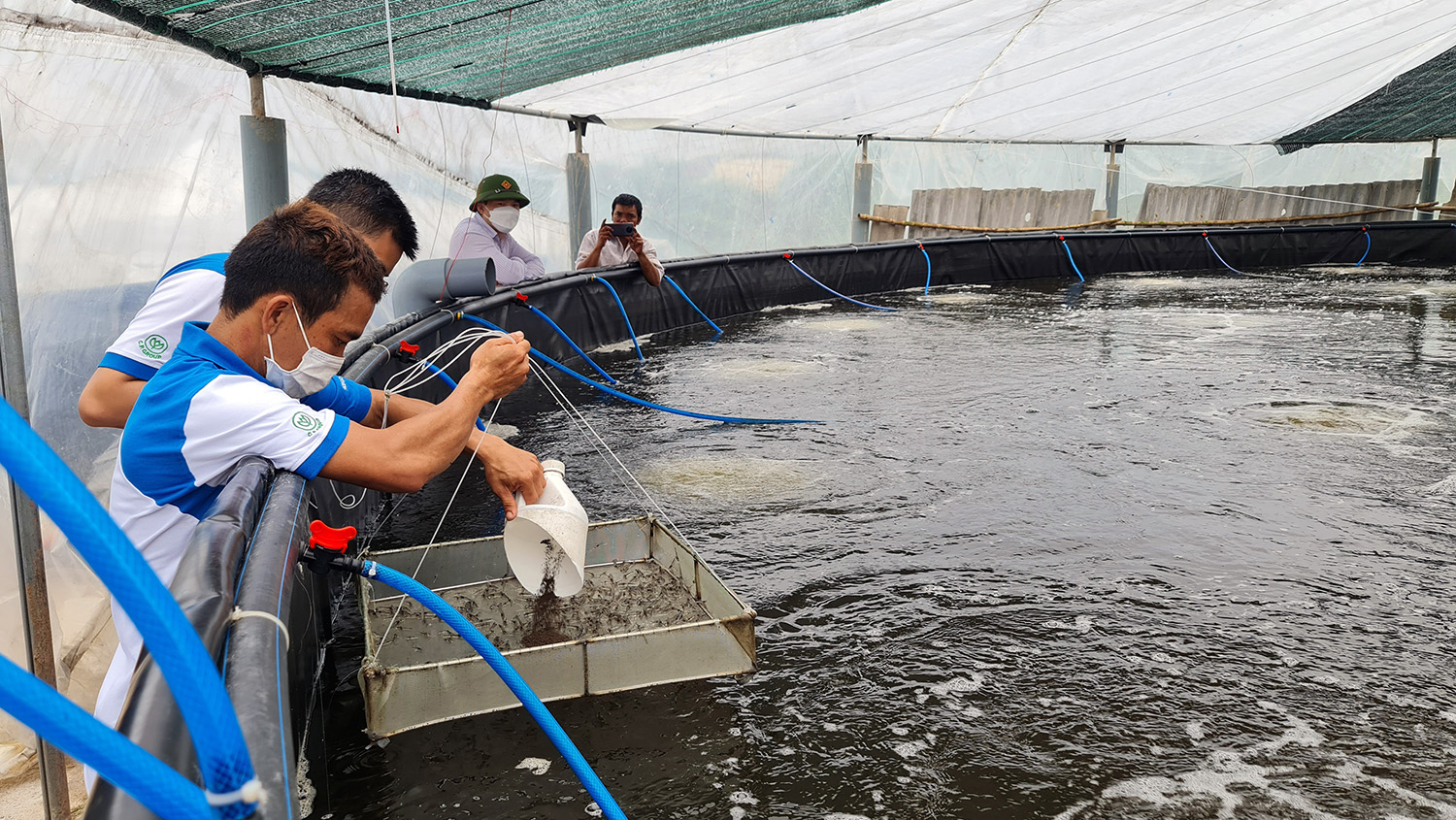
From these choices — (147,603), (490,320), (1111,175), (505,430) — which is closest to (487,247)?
(490,320)

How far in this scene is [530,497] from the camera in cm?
250

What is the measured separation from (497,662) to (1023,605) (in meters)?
2.07

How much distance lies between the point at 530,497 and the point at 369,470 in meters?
0.55

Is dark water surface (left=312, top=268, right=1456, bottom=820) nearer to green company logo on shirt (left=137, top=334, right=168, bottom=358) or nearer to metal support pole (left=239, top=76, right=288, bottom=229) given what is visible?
green company logo on shirt (left=137, top=334, right=168, bottom=358)

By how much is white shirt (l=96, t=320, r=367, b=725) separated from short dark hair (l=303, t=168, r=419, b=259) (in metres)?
0.99

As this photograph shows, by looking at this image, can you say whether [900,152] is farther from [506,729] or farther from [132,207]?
[506,729]

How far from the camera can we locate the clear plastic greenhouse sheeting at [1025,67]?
30.3ft

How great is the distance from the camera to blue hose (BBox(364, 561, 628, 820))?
1.56 meters

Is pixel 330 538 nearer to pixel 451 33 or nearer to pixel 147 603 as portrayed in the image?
pixel 147 603

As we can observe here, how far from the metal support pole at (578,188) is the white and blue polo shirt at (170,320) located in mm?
7907

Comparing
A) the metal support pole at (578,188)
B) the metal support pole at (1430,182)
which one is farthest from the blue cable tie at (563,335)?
the metal support pole at (1430,182)

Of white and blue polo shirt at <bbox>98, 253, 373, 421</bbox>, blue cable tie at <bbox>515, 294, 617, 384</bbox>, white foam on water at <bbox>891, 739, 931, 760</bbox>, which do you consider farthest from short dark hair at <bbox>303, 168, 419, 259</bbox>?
blue cable tie at <bbox>515, 294, 617, 384</bbox>

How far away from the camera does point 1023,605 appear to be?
3.19 m

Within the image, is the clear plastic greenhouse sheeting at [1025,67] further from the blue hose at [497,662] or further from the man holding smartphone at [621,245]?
the blue hose at [497,662]
